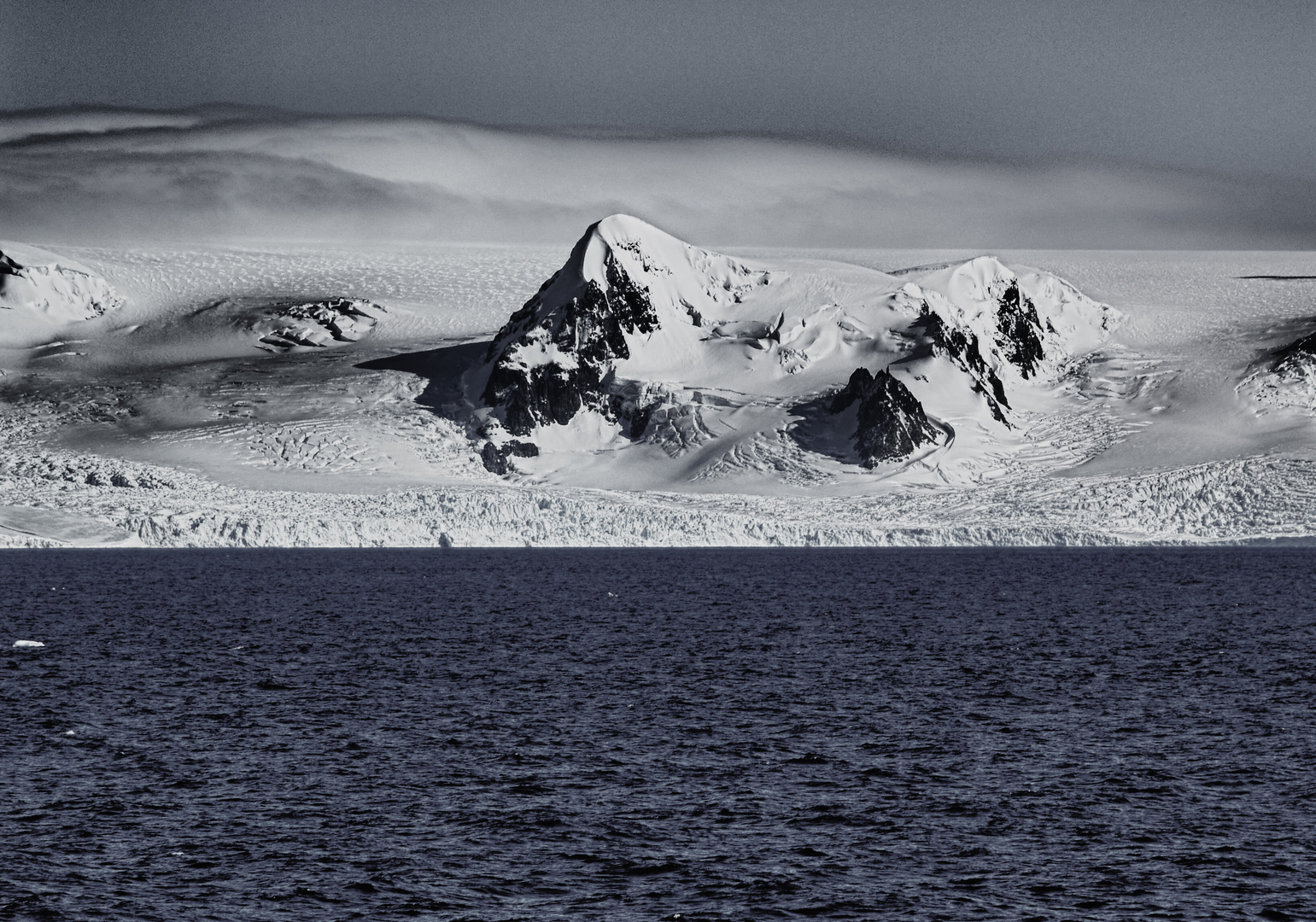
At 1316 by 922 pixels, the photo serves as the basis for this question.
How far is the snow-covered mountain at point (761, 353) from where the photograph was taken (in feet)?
436

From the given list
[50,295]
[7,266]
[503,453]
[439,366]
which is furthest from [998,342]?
[7,266]

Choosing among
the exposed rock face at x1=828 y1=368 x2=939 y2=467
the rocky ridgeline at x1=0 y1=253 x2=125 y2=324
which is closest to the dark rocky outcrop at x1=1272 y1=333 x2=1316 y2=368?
the exposed rock face at x1=828 y1=368 x2=939 y2=467

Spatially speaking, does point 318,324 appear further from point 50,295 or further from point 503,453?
point 50,295

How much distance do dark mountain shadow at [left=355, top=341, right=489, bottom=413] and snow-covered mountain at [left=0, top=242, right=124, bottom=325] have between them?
1278 inches

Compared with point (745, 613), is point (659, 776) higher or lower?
higher

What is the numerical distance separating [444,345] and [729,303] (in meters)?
27.1

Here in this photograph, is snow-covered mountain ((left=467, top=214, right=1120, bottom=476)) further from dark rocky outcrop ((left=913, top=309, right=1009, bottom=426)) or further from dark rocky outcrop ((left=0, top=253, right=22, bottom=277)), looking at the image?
dark rocky outcrop ((left=0, top=253, right=22, bottom=277))

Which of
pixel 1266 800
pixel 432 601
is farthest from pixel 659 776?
pixel 432 601

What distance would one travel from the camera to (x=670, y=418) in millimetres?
135125

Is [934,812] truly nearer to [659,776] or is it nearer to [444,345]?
[659,776]

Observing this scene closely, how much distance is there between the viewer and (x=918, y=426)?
13125 centimetres

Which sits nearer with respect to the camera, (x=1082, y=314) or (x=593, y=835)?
(x=593, y=835)

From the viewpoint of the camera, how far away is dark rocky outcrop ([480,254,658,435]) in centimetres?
13738

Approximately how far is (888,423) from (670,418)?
18.7 metres
